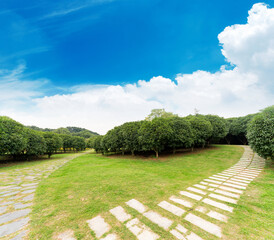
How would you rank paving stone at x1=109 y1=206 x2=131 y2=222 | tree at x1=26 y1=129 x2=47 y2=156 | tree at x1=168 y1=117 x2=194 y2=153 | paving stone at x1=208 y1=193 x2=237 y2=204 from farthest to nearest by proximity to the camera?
tree at x1=26 y1=129 x2=47 y2=156
tree at x1=168 y1=117 x2=194 y2=153
paving stone at x1=208 y1=193 x2=237 y2=204
paving stone at x1=109 y1=206 x2=131 y2=222

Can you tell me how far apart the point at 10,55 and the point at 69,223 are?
60.9 feet

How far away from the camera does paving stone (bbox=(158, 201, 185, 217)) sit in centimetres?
322

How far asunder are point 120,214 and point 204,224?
2281 mm

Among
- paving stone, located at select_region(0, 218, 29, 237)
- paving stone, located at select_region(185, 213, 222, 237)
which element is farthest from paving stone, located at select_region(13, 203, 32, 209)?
paving stone, located at select_region(185, 213, 222, 237)

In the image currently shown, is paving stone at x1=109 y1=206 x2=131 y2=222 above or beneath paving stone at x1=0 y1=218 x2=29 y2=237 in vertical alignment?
beneath

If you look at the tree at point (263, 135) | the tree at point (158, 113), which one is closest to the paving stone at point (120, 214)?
the tree at point (263, 135)

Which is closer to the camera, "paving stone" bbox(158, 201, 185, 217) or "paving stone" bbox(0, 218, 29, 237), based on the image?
"paving stone" bbox(0, 218, 29, 237)

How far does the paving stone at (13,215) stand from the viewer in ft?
9.88

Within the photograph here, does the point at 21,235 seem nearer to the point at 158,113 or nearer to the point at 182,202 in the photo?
the point at 182,202

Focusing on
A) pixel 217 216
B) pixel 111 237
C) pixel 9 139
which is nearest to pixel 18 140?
pixel 9 139

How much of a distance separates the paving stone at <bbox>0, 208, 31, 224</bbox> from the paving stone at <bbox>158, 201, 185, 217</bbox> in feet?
13.8

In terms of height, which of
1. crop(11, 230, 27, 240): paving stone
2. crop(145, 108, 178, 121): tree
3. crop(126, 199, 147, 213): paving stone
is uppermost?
crop(145, 108, 178, 121): tree

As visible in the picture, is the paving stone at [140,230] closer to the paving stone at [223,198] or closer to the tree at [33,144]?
the paving stone at [223,198]

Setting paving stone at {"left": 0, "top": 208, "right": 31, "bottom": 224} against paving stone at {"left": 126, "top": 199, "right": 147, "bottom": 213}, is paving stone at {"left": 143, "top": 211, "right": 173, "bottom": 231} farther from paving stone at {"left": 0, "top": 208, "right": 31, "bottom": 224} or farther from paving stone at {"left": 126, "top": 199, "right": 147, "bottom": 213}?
paving stone at {"left": 0, "top": 208, "right": 31, "bottom": 224}
